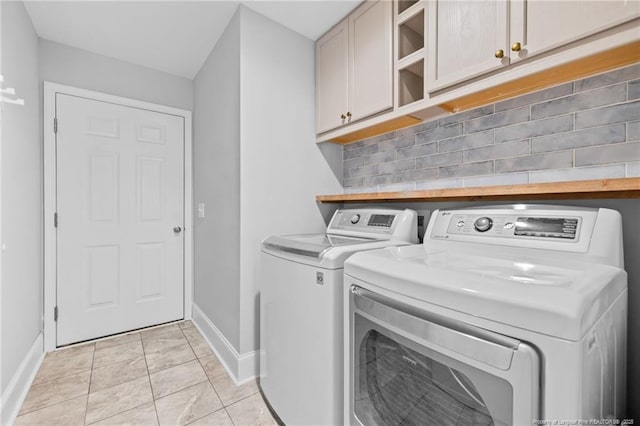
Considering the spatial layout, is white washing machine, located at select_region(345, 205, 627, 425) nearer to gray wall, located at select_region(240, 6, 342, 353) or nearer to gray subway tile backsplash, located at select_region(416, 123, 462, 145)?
gray subway tile backsplash, located at select_region(416, 123, 462, 145)

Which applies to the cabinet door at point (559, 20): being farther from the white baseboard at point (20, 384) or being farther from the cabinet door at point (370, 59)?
the white baseboard at point (20, 384)

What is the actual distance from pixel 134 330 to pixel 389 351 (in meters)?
2.49

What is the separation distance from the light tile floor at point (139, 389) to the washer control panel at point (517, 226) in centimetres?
132

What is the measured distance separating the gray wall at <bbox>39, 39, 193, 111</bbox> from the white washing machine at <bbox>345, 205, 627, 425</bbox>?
2.57 metres

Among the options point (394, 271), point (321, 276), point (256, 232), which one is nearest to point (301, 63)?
point (256, 232)

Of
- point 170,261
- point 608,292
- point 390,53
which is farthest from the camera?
point 170,261

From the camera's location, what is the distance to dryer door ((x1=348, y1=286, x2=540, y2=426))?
1.96ft

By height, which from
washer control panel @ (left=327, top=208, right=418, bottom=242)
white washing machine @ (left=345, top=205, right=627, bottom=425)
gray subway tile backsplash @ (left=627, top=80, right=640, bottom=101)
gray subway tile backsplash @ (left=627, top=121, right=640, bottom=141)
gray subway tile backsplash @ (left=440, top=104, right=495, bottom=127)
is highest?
gray subway tile backsplash @ (left=440, top=104, right=495, bottom=127)

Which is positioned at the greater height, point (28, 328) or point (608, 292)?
point (608, 292)

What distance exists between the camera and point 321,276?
1.13 meters

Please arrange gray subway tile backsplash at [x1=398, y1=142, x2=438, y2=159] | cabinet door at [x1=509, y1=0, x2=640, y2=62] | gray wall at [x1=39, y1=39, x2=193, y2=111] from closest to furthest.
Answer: cabinet door at [x1=509, y1=0, x2=640, y2=62] < gray subway tile backsplash at [x1=398, y1=142, x2=438, y2=159] < gray wall at [x1=39, y1=39, x2=193, y2=111]

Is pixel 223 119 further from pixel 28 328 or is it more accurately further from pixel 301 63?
pixel 28 328

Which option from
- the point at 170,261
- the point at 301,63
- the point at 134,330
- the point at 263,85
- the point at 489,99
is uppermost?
the point at 301,63

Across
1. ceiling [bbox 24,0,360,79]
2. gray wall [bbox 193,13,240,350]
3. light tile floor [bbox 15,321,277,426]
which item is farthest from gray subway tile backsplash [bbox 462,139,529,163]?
A: light tile floor [bbox 15,321,277,426]
